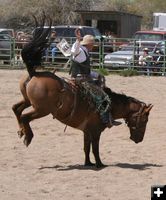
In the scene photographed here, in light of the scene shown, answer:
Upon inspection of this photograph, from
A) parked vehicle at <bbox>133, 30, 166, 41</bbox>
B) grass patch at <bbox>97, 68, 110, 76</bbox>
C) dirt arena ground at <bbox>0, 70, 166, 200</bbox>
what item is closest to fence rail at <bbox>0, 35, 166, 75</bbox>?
grass patch at <bbox>97, 68, 110, 76</bbox>

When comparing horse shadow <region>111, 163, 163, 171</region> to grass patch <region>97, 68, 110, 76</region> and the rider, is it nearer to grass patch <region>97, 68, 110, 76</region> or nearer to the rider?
the rider

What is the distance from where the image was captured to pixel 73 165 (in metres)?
8.12

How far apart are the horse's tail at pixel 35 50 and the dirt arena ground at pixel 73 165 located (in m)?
1.25

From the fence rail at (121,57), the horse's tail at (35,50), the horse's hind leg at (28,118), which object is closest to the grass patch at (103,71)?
the fence rail at (121,57)

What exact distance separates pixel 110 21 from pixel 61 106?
97.8 feet

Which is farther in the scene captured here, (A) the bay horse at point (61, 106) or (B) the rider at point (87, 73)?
(B) the rider at point (87, 73)

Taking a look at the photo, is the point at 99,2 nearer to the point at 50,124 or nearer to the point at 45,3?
the point at 45,3

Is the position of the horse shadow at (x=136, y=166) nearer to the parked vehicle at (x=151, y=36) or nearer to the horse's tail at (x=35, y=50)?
the horse's tail at (x=35, y=50)

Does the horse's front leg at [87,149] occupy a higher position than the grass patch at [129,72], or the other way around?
the horse's front leg at [87,149]

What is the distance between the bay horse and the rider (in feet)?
0.33

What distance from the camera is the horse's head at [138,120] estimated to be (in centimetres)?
816

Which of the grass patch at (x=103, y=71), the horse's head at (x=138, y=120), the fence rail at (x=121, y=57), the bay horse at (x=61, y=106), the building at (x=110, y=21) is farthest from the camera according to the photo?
the building at (x=110, y=21)

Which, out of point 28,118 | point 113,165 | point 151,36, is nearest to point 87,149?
point 113,165

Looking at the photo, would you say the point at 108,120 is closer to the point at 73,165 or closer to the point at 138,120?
the point at 138,120
